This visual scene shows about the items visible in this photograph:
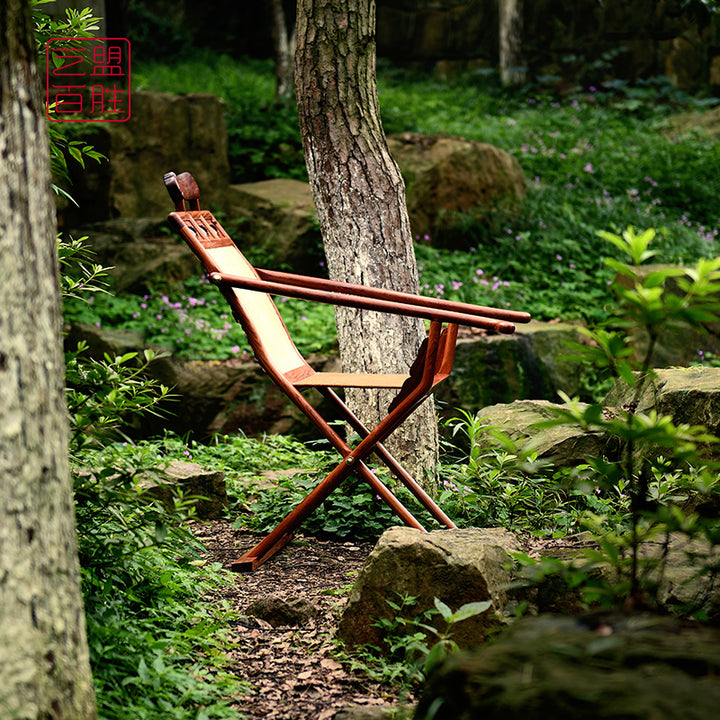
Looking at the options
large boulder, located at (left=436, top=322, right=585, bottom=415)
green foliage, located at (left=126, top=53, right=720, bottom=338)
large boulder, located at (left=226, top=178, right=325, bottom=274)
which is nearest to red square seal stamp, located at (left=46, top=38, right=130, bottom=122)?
green foliage, located at (left=126, top=53, right=720, bottom=338)

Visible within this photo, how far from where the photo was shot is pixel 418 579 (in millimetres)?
2248

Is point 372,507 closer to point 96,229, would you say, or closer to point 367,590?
point 367,590

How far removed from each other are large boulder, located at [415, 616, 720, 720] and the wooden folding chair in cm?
127

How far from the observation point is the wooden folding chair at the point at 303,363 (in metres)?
2.56

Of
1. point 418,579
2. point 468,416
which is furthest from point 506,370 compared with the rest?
point 418,579

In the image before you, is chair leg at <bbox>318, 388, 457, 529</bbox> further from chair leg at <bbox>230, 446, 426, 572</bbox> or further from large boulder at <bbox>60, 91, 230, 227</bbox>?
large boulder at <bbox>60, 91, 230, 227</bbox>

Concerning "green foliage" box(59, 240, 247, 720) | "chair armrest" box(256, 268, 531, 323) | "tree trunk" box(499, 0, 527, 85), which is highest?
"tree trunk" box(499, 0, 527, 85)

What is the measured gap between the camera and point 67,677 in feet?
4.40

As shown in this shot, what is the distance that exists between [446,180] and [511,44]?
7830mm

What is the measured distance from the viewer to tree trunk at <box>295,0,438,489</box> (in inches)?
138

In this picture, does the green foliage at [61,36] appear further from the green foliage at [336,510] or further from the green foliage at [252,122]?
the green foliage at [252,122]

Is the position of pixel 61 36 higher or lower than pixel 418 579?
higher

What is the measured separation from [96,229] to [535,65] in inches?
440

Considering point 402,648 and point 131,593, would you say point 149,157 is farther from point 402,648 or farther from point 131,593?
point 402,648
